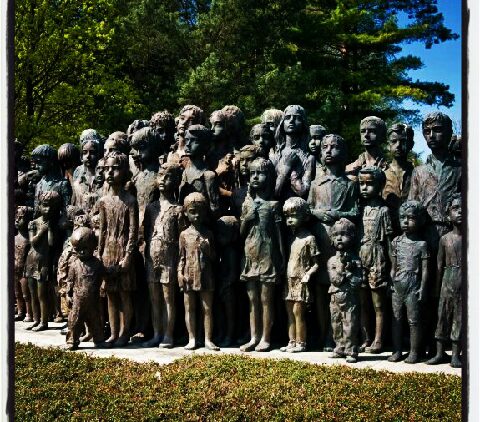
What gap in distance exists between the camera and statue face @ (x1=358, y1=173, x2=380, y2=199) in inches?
342

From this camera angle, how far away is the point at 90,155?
1030cm

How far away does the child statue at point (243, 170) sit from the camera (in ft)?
30.7

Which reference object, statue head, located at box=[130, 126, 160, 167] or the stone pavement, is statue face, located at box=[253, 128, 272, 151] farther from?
the stone pavement

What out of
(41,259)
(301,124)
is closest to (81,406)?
(41,259)

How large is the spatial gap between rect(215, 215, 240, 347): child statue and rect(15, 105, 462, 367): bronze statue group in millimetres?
15

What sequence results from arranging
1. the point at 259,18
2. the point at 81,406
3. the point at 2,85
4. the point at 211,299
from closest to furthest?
1. the point at 2,85
2. the point at 81,406
3. the point at 211,299
4. the point at 259,18

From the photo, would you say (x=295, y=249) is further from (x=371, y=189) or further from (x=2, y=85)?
(x=2, y=85)

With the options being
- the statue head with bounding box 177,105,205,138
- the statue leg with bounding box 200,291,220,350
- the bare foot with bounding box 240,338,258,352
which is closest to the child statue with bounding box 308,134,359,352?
the bare foot with bounding box 240,338,258,352

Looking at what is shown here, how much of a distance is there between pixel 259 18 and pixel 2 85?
1910 centimetres

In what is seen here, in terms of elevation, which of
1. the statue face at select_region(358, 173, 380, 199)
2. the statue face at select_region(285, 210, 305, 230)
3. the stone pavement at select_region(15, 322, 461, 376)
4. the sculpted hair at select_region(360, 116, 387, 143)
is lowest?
the stone pavement at select_region(15, 322, 461, 376)

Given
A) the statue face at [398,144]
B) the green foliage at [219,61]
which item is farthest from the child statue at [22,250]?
the green foliage at [219,61]

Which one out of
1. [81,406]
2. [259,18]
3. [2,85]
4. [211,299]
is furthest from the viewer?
[259,18]

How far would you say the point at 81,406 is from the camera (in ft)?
23.0

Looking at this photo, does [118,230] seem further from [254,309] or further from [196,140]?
[254,309]
